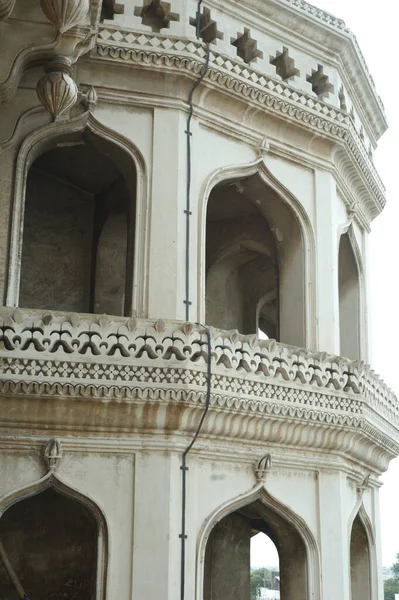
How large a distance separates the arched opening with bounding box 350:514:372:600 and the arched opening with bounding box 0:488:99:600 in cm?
434

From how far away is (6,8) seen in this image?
11.1 meters

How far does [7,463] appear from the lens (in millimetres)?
12727

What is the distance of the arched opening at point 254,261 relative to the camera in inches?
630

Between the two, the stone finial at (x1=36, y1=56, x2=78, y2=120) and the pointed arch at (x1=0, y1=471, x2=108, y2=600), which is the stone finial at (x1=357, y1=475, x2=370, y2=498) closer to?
the pointed arch at (x1=0, y1=471, x2=108, y2=600)

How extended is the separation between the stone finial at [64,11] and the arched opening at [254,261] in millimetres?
4461

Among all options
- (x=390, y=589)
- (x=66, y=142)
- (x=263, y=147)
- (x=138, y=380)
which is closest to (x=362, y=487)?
(x=138, y=380)

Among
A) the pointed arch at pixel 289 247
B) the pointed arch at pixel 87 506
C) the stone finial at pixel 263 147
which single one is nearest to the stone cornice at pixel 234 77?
the stone finial at pixel 263 147

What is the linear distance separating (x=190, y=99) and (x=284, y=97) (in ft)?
5.42

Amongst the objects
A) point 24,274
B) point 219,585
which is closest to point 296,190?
point 24,274

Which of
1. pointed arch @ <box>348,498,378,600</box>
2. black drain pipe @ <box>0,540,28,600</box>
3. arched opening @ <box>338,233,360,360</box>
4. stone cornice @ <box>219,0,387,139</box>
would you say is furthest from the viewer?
arched opening @ <box>338,233,360,360</box>

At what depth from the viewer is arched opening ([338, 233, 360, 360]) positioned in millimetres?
17953

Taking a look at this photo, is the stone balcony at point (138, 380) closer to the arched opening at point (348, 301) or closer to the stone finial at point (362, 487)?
the stone finial at point (362, 487)

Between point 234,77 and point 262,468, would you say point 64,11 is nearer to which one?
point 234,77

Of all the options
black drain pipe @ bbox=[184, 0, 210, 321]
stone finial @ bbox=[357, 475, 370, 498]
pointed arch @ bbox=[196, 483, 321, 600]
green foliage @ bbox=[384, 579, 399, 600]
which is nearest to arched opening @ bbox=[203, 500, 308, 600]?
stone finial @ bbox=[357, 475, 370, 498]
